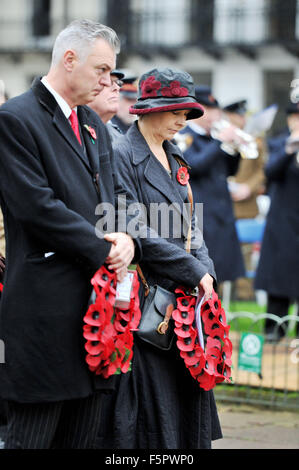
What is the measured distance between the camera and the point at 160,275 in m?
3.99

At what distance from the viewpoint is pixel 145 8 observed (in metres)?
26.0

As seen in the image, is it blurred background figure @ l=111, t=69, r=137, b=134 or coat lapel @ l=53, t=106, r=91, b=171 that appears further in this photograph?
blurred background figure @ l=111, t=69, r=137, b=134

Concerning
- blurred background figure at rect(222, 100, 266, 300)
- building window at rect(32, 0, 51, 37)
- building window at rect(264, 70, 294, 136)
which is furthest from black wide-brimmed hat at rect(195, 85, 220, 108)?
building window at rect(32, 0, 51, 37)

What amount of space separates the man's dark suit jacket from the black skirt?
593 mm

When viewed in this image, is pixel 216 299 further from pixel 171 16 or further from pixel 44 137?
pixel 171 16

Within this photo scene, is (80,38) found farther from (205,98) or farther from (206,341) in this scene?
(205,98)

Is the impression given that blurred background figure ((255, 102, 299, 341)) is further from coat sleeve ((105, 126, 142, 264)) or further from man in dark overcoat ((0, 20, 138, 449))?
man in dark overcoat ((0, 20, 138, 449))

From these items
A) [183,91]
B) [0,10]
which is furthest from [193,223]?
[0,10]

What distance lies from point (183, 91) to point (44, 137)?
39.3 inches

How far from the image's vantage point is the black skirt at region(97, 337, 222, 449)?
3822mm

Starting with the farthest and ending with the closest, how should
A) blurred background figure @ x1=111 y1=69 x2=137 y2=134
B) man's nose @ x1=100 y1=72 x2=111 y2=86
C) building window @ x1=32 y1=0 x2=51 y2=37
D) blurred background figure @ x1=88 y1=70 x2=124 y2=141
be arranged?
building window @ x1=32 y1=0 x2=51 y2=37
blurred background figure @ x1=111 y1=69 x2=137 y2=134
blurred background figure @ x1=88 y1=70 x2=124 y2=141
man's nose @ x1=100 y1=72 x2=111 y2=86

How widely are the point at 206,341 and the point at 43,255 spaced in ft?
3.21

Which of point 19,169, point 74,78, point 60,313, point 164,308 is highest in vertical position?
point 74,78

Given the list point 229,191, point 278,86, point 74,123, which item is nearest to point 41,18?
point 278,86
